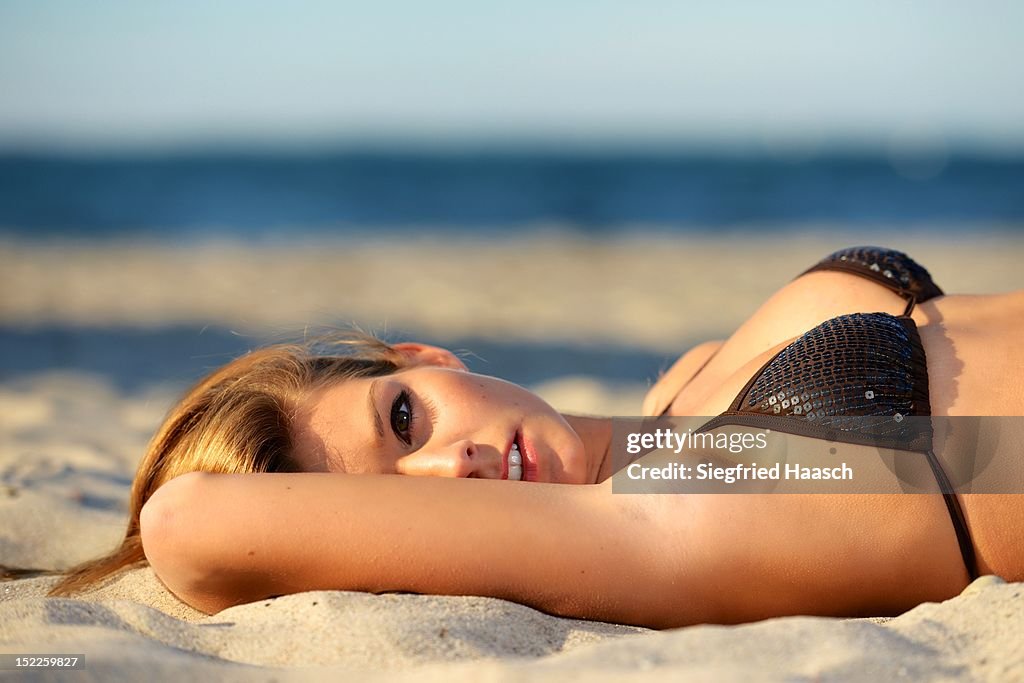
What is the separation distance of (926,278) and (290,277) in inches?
333

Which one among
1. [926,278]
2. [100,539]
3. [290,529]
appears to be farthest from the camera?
[100,539]

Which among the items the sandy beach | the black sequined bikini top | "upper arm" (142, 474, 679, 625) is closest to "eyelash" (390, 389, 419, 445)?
"upper arm" (142, 474, 679, 625)

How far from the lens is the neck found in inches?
92.9

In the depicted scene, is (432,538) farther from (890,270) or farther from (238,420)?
(890,270)

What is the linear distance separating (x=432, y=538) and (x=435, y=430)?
299 millimetres

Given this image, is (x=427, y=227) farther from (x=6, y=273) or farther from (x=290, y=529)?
(x=290, y=529)

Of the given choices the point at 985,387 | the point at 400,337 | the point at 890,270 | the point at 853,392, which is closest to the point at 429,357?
the point at 853,392

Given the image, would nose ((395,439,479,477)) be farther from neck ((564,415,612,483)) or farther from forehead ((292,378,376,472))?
neck ((564,415,612,483))

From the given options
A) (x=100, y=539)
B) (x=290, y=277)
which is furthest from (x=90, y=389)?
(x=290, y=277)

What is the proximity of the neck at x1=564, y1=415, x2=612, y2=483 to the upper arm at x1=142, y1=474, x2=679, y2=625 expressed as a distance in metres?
0.52

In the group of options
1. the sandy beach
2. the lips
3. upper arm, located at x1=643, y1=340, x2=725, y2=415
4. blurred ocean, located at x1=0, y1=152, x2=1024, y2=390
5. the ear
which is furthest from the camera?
blurred ocean, located at x1=0, y1=152, x2=1024, y2=390

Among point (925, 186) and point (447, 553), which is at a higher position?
point (925, 186)

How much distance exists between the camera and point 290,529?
1.76 m

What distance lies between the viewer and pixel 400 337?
263 inches
